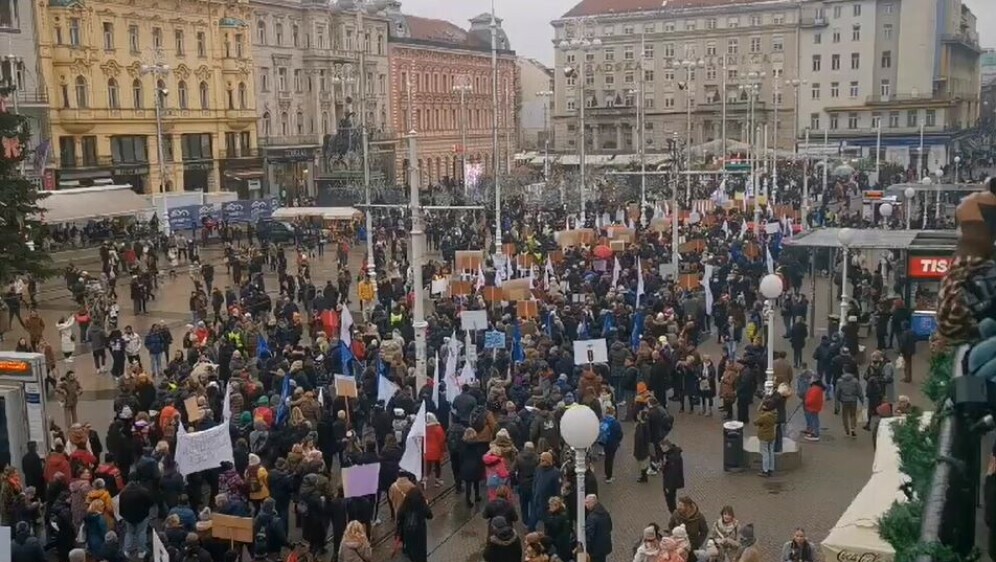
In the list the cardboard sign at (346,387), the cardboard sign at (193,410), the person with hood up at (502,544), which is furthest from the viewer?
the cardboard sign at (346,387)

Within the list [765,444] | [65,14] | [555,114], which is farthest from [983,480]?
[555,114]

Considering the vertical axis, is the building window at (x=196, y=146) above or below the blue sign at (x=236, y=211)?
above

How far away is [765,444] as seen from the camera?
15.2 metres

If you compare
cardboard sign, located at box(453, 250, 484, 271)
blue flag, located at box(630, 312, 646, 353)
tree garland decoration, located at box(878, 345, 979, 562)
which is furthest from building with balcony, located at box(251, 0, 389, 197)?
tree garland decoration, located at box(878, 345, 979, 562)

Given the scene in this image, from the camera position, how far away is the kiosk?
47.8 ft

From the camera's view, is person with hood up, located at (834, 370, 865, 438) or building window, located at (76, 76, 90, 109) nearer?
person with hood up, located at (834, 370, 865, 438)

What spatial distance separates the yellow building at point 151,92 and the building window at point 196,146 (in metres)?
0.06

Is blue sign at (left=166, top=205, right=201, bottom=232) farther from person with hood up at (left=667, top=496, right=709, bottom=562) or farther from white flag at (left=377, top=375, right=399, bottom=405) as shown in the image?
person with hood up at (left=667, top=496, right=709, bottom=562)

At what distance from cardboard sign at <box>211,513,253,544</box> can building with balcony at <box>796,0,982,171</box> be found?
260 ft

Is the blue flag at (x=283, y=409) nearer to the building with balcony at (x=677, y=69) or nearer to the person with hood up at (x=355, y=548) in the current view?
the person with hood up at (x=355, y=548)

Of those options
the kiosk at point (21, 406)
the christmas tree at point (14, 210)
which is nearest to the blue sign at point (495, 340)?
the kiosk at point (21, 406)

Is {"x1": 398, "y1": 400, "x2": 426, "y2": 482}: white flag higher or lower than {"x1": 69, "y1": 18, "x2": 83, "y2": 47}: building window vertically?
lower

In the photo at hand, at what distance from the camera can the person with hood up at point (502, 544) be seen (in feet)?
35.4

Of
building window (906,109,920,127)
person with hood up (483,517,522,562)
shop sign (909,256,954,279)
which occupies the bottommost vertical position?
person with hood up (483,517,522,562)
